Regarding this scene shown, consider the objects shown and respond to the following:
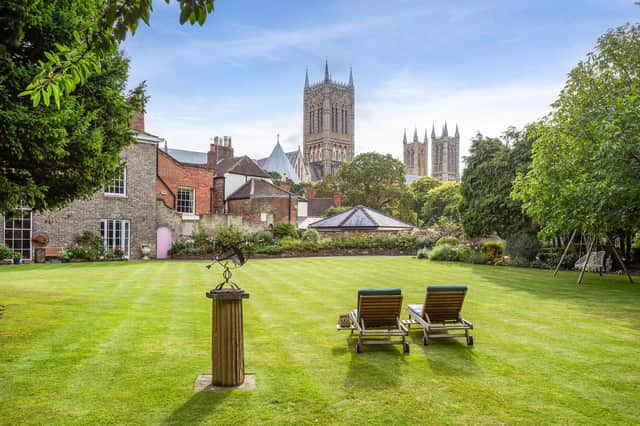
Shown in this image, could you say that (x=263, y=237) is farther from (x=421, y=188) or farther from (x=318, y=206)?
(x=421, y=188)

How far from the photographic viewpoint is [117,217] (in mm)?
29062

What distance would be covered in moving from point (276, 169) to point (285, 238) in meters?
58.3

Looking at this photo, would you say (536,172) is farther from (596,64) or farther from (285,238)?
(285,238)

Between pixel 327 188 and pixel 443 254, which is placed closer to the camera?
pixel 443 254

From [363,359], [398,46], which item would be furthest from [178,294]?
[398,46]

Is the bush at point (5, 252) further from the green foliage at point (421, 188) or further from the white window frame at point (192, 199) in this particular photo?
the green foliage at point (421, 188)

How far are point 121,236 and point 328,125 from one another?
11129 cm

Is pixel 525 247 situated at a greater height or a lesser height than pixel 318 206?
lesser

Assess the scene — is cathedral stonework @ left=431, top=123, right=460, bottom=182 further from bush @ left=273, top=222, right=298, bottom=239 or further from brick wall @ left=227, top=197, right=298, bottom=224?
bush @ left=273, top=222, right=298, bottom=239

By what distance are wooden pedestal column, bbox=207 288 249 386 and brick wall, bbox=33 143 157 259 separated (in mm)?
23292

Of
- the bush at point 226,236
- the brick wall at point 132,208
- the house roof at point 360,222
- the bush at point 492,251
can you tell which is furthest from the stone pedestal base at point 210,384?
the house roof at point 360,222

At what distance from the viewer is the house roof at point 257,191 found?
44.2m

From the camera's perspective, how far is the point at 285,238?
35531mm

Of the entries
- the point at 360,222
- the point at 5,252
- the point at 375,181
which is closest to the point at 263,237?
the point at 360,222
